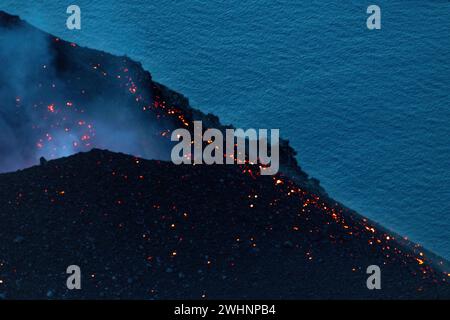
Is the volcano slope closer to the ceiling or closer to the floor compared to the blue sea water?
closer to the floor

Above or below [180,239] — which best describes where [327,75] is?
above

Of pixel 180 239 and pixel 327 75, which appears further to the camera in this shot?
pixel 327 75

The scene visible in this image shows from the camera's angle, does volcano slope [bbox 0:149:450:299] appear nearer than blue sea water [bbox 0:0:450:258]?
Yes

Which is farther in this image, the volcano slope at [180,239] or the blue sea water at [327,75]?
the blue sea water at [327,75]

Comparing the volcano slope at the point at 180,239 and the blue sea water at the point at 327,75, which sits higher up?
the blue sea water at the point at 327,75

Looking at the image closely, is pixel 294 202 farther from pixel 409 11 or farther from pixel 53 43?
pixel 409 11
